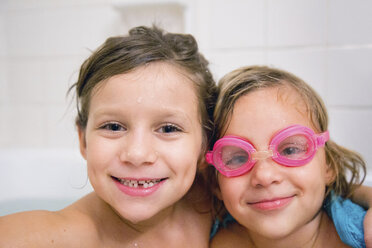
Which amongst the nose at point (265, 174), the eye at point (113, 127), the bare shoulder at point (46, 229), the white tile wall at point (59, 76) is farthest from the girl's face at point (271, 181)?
the white tile wall at point (59, 76)

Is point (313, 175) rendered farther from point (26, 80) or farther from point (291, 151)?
point (26, 80)

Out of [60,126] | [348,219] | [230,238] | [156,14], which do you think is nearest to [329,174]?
[348,219]

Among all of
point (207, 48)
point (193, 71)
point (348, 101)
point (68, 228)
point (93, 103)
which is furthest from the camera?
point (207, 48)

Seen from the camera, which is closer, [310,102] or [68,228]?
[68,228]

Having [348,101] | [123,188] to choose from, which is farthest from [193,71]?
[348,101]

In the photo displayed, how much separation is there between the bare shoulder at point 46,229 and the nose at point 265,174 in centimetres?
52

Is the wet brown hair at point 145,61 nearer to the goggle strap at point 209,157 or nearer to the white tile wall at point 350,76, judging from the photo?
the goggle strap at point 209,157

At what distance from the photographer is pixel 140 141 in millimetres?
954

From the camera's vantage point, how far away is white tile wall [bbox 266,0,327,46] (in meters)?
1.81

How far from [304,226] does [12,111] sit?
6.84 ft

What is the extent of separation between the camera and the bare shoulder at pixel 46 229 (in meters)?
0.82

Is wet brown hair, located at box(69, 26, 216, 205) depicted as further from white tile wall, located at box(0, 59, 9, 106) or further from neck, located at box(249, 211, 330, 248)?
white tile wall, located at box(0, 59, 9, 106)

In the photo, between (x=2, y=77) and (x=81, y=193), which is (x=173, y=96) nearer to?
(x=81, y=193)

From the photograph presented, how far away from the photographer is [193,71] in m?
1.17
